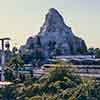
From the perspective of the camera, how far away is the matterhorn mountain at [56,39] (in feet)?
483

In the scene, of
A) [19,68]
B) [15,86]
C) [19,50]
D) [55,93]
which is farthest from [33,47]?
[55,93]

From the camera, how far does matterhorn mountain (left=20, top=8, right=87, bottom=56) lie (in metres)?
147

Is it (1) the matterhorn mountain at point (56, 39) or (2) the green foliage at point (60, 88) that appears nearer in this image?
(2) the green foliage at point (60, 88)

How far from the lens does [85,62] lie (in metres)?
114

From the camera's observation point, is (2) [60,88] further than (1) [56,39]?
No

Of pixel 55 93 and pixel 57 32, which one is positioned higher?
pixel 57 32

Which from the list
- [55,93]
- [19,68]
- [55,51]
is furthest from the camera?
[55,51]

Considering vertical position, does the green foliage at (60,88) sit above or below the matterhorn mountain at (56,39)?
below

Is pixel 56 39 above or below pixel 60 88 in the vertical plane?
above

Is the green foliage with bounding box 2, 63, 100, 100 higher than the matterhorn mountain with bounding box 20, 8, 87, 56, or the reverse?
the matterhorn mountain with bounding box 20, 8, 87, 56

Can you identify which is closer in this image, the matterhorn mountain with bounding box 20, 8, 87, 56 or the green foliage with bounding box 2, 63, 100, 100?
the green foliage with bounding box 2, 63, 100, 100

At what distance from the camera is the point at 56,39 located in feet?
494

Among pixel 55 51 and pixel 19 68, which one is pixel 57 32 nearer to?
pixel 55 51

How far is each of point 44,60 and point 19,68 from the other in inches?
1276
